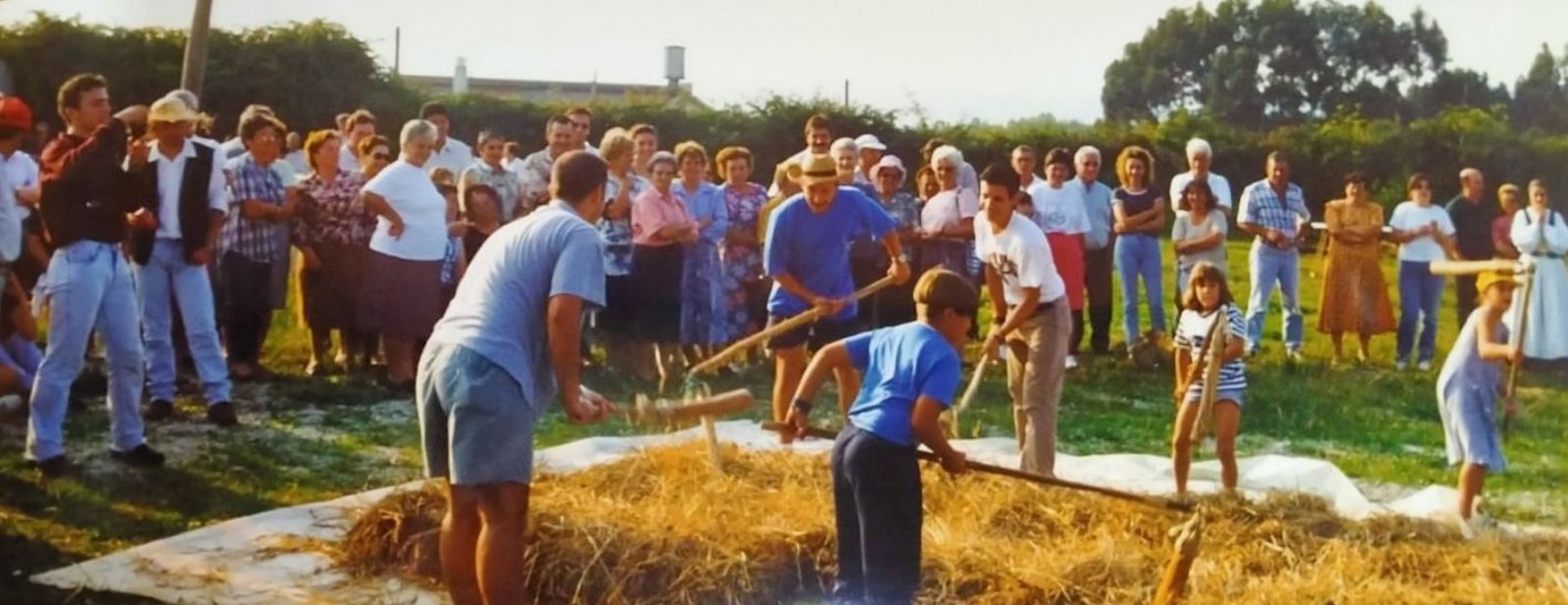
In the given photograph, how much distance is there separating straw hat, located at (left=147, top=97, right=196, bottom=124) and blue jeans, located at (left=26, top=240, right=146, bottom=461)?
59cm

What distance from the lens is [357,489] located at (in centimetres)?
616

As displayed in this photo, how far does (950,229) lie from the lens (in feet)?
28.0

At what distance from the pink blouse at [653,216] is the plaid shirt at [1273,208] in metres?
2.55

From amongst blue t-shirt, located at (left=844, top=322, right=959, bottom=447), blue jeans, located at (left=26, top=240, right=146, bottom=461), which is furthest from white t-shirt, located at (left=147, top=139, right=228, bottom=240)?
blue t-shirt, located at (left=844, top=322, right=959, bottom=447)

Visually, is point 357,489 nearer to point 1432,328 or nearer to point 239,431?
point 239,431

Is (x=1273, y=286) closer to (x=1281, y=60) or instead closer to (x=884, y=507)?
(x=1281, y=60)

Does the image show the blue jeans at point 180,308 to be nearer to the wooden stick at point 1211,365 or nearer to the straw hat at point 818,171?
the straw hat at point 818,171

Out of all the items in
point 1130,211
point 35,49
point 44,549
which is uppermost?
point 35,49

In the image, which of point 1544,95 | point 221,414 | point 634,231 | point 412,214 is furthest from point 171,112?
point 1544,95

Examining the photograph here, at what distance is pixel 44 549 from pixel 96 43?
2.48 meters

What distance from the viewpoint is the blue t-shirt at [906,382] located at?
4305 millimetres

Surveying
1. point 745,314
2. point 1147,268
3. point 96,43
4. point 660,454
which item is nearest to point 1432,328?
point 1147,268

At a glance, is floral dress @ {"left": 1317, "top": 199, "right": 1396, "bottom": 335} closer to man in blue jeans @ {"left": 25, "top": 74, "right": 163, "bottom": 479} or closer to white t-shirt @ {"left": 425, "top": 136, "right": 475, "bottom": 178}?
white t-shirt @ {"left": 425, "top": 136, "right": 475, "bottom": 178}

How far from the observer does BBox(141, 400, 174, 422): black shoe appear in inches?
281
